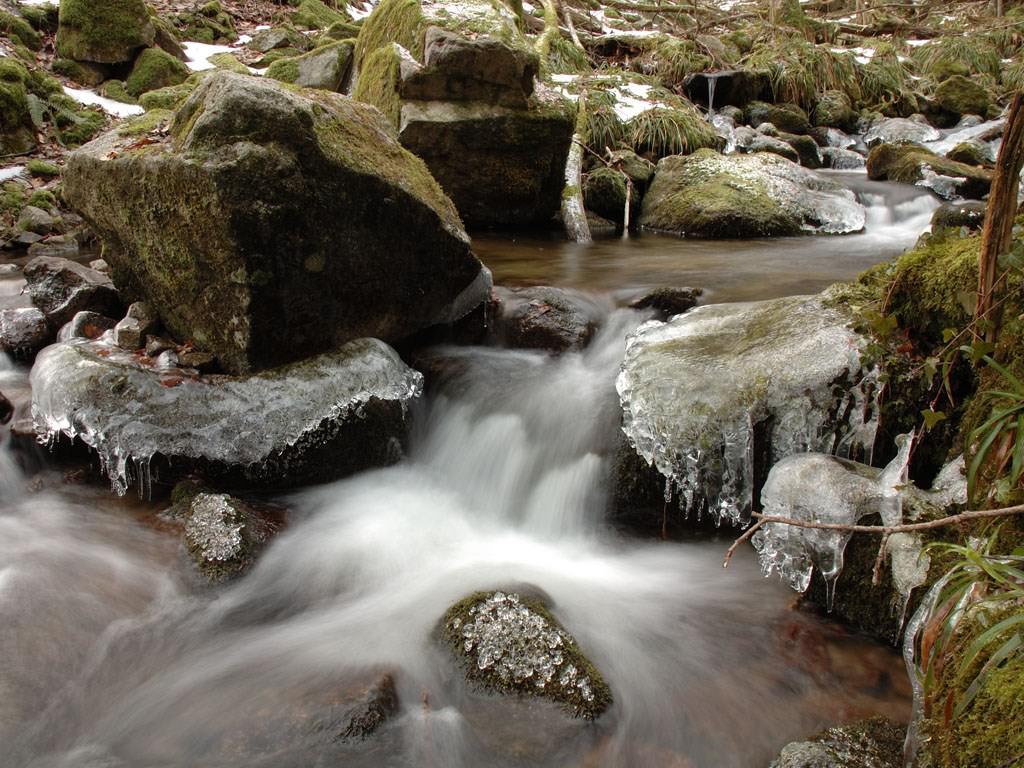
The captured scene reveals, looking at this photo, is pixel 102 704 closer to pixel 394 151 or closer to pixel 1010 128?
pixel 394 151

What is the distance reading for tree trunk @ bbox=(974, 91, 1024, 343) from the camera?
2111mm

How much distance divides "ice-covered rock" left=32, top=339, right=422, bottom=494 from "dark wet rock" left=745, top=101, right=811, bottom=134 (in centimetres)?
1083

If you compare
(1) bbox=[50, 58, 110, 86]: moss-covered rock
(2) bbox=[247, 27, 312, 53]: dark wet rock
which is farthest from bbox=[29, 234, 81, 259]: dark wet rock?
(2) bbox=[247, 27, 312, 53]: dark wet rock

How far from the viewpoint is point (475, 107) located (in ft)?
23.1

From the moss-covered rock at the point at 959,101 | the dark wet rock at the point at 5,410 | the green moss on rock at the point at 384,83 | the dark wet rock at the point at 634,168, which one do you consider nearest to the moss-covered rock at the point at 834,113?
the moss-covered rock at the point at 959,101

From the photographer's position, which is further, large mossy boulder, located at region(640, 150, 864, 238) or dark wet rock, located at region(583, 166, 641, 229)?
dark wet rock, located at region(583, 166, 641, 229)

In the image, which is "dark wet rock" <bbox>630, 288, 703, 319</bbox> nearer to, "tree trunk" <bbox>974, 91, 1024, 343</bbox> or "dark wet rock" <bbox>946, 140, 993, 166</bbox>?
"tree trunk" <bbox>974, 91, 1024, 343</bbox>

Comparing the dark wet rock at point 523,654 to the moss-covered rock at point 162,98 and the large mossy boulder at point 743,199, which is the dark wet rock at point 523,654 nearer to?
the large mossy boulder at point 743,199

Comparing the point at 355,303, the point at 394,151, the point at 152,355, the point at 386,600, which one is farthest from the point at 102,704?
the point at 394,151

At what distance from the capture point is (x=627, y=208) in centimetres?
834

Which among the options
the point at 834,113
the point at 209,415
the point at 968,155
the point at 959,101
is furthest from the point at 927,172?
the point at 209,415

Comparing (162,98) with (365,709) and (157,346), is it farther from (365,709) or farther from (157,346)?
(365,709)

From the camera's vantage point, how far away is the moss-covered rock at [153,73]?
13.5 m

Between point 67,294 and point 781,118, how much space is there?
11.4m
